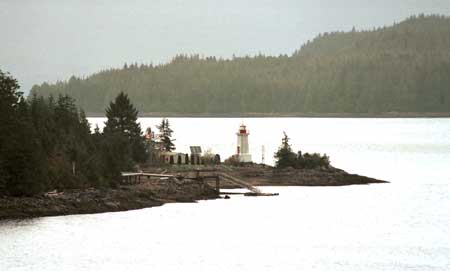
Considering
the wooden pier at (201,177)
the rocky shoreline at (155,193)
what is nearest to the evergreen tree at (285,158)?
the rocky shoreline at (155,193)

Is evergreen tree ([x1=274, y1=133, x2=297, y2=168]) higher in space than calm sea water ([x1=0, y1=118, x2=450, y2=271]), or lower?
higher

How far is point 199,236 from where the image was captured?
7125 cm

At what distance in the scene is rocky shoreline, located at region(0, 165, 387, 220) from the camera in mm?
71250

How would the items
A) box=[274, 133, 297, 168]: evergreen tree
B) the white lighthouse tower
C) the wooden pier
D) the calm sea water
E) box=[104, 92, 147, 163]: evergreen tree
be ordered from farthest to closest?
the white lighthouse tower, box=[104, 92, 147, 163]: evergreen tree, box=[274, 133, 297, 168]: evergreen tree, the wooden pier, the calm sea water

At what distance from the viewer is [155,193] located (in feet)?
271

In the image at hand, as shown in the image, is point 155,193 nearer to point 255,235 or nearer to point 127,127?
point 255,235

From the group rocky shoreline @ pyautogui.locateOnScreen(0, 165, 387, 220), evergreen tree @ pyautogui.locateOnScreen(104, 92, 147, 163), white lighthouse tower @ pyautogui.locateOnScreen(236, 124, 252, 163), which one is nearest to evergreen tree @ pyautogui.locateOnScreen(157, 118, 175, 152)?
evergreen tree @ pyautogui.locateOnScreen(104, 92, 147, 163)

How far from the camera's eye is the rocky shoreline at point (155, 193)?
234 feet

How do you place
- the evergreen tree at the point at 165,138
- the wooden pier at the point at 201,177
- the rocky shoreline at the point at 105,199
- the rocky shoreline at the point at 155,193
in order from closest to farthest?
the rocky shoreline at the point at 105,199 → the rocky shoreline at the point at 155,193 → the wooden pier at the point at 201,177 → the evergreen tree at the point at 165,138

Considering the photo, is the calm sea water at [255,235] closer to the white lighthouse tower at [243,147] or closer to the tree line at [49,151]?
the tree line at [49,151]

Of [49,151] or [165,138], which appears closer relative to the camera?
[49,151]

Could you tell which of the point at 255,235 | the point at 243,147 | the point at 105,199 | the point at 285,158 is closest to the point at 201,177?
the point at 285,158

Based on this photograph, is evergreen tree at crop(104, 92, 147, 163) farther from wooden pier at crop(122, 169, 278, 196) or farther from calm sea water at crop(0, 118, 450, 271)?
calm sea water at crop(0, 118, 450, 271)

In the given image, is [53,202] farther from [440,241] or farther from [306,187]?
[306,187]
